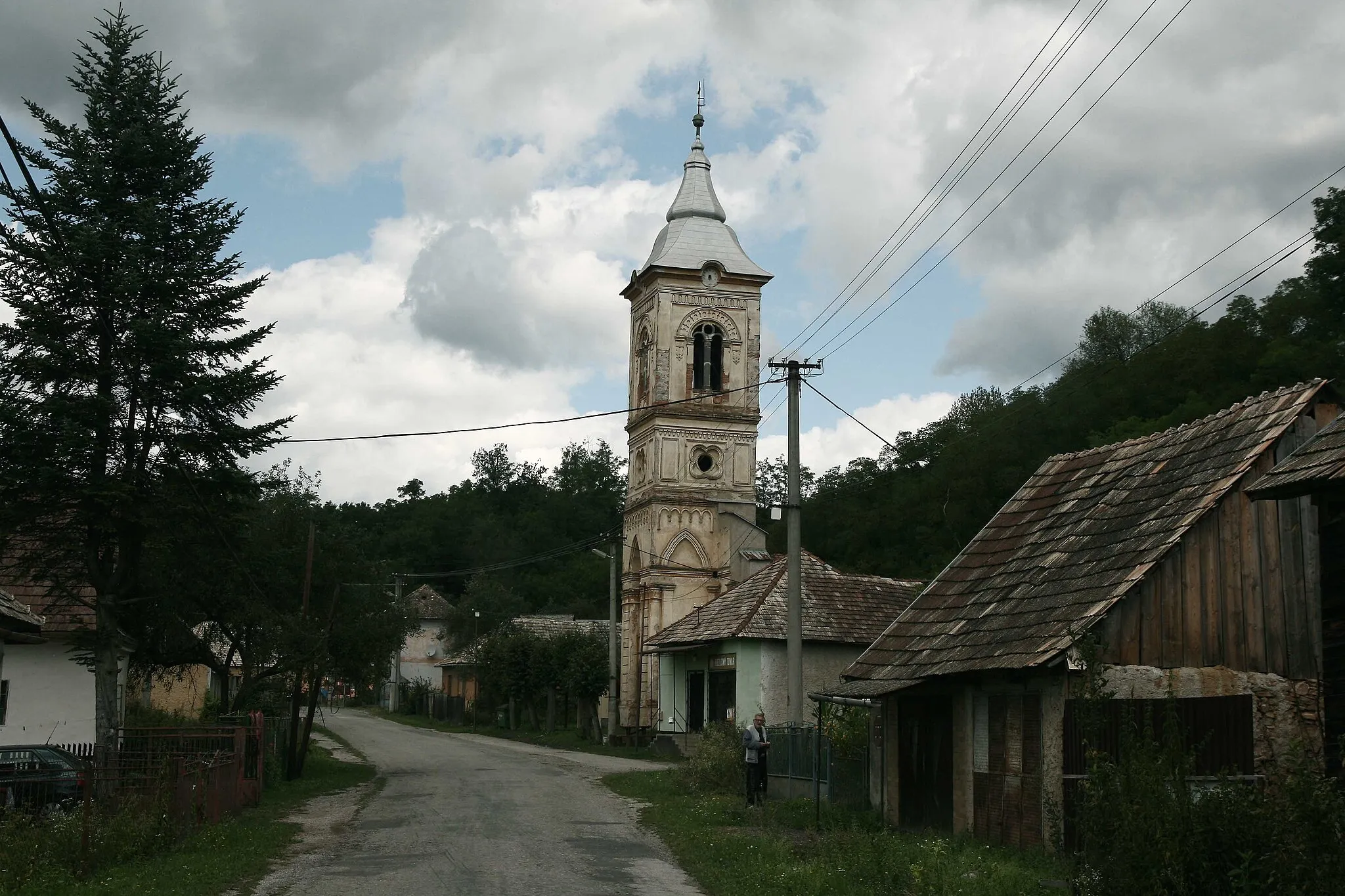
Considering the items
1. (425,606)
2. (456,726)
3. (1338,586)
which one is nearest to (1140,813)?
(1338,586)

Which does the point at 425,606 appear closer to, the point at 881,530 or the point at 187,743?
the point at 881,530

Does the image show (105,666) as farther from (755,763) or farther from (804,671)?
(804,671)

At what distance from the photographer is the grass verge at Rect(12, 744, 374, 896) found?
1358cm

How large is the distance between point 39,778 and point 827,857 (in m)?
11.0

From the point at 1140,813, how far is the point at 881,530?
59.0 m

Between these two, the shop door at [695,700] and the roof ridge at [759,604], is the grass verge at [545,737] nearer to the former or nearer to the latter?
the shop door at [695,700]

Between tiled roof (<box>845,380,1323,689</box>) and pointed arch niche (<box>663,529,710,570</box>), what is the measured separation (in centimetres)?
2960

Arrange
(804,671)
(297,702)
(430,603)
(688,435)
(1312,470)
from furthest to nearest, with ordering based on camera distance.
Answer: (430,603)
(688,435)
(804,671)
(297,702)
(1312,470)

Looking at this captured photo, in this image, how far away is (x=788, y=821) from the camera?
20547 millimetres

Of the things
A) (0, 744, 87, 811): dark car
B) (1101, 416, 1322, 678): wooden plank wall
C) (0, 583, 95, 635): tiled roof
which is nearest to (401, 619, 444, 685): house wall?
(0, 583, 95, 635): tiled roof

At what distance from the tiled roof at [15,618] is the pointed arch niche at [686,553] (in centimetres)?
2991

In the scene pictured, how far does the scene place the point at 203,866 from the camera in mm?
15508

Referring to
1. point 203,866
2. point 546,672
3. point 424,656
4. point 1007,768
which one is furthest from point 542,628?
point 1007,768

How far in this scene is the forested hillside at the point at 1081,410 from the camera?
42.0 m
